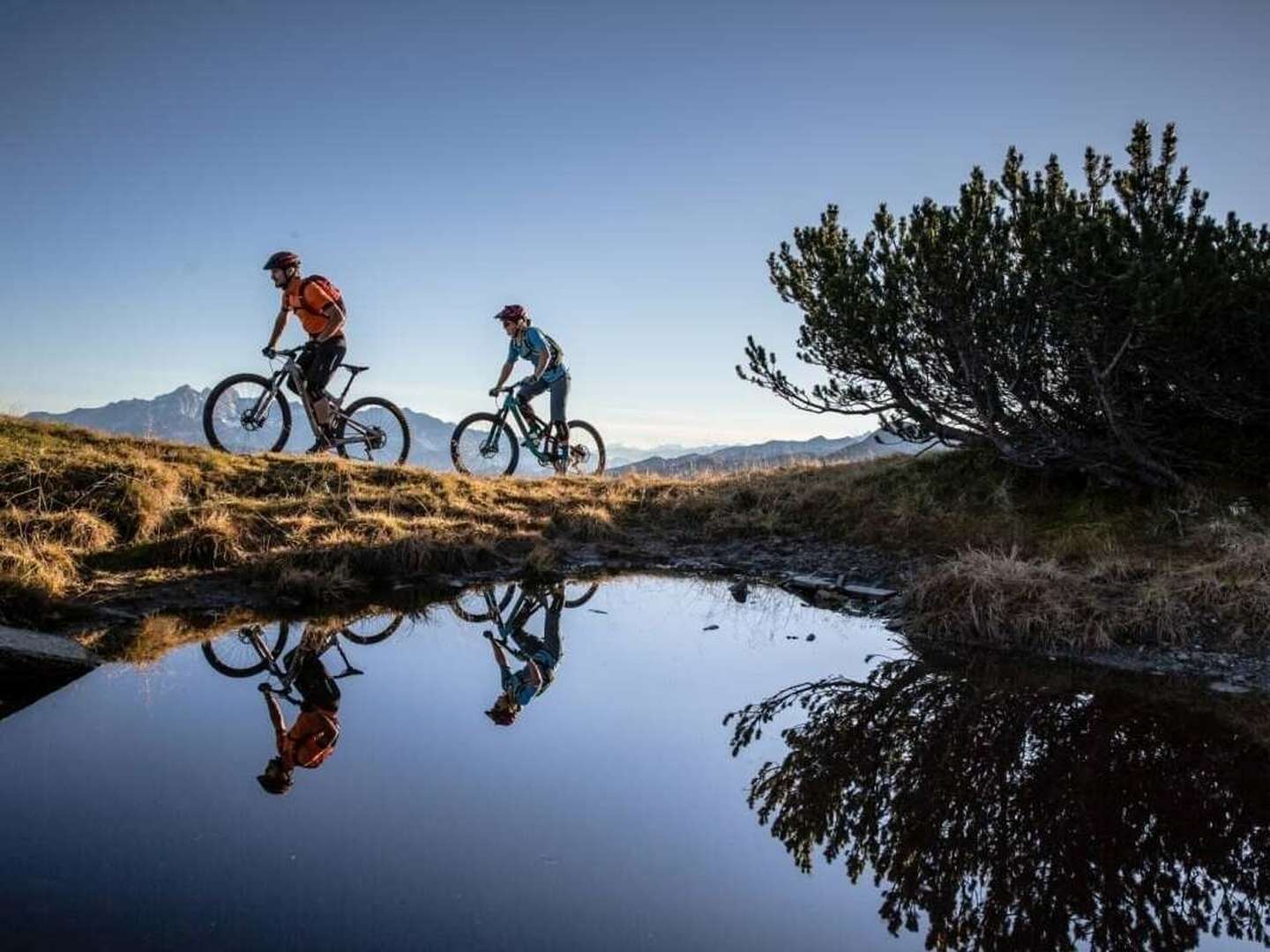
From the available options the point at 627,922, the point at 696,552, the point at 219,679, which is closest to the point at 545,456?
the point at 696,552

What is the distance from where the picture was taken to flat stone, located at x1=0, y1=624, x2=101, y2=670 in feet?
20.4

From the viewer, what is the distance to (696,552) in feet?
42.0

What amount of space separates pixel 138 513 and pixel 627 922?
30.8 feet

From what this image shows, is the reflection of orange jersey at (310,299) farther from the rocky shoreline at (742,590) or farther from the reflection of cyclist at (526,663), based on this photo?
the reflection of cyclist at (526,663)

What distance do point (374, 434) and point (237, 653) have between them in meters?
7.77

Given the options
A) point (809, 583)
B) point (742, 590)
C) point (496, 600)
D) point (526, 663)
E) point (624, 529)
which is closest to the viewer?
point (526, 663)

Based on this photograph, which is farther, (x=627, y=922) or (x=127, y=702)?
(x=127, y=702)

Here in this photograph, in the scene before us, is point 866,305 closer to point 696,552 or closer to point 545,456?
point 696,552

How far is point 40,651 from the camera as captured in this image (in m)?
6.32

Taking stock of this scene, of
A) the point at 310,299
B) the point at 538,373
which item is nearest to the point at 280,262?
the point at 310,299

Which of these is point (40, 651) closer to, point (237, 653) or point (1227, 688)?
point (237, 653)

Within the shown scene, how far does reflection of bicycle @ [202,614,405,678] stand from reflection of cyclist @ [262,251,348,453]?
6285 millimetres

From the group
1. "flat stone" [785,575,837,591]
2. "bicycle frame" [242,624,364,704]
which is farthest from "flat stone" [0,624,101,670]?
"flat stone" [785,575,837,591]

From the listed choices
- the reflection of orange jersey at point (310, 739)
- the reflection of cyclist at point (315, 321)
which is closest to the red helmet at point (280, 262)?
the reflection of cyclist at point (315, 321)
